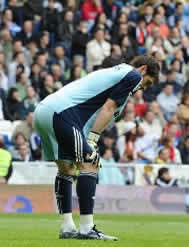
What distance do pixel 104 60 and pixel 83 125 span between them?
12.6m

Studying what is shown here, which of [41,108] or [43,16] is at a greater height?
[43,16]

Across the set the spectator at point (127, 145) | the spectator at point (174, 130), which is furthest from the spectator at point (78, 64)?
the spectator at point (174, 130)

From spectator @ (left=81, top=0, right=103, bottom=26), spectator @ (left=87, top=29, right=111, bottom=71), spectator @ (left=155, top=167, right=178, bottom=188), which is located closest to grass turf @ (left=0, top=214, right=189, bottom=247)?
spectator @ (left=155, top=167, right=178, bottom=188)

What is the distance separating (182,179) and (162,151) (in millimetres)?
1564

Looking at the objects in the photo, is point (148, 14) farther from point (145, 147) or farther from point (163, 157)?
point (163, 157)

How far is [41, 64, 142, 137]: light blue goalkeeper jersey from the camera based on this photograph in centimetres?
1016

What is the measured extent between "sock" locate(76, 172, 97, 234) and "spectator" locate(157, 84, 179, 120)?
46.4 feet

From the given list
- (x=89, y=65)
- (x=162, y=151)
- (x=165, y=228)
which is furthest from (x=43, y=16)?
(x=165, y=228)

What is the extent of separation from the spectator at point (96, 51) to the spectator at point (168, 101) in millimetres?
1720

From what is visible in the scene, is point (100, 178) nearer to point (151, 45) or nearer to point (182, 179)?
point (182, 179)

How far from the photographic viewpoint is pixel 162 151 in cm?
2123

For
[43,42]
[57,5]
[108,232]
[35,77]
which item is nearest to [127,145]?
[35,77]

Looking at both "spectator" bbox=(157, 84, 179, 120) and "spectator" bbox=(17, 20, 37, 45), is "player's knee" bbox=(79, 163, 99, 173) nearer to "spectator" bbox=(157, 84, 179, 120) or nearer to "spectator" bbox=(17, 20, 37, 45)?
"spectator" bbox=(17, 20, 37, 45)

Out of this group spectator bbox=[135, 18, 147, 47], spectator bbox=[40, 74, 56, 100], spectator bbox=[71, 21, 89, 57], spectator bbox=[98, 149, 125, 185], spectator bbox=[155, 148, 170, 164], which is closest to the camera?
spectator bbox=[98, 149, 125, 185]
